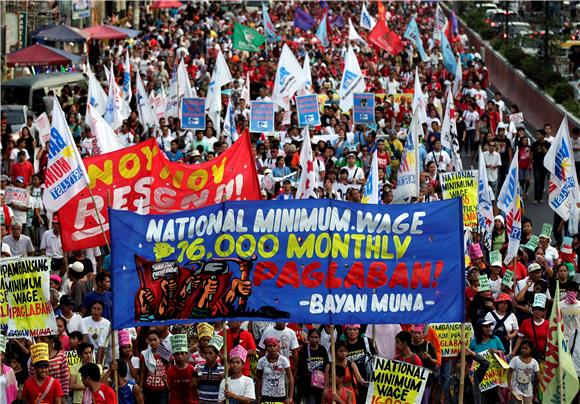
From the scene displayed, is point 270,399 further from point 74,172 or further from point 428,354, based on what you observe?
point 74,172

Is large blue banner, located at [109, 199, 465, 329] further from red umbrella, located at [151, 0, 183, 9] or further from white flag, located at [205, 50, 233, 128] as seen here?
red umbrella, located at [151, 0, 183, 9]

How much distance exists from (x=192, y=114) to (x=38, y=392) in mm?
14166

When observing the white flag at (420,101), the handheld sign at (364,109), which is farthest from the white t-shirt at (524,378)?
the handheld sign at (364,109)

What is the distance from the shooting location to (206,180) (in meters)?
17.9

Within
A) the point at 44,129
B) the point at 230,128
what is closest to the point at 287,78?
the point at 230,128

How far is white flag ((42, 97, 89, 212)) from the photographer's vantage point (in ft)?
56.3

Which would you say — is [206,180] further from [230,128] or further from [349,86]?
[349,86]

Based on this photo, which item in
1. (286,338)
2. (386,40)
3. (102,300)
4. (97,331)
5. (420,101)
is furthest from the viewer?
(386,40)

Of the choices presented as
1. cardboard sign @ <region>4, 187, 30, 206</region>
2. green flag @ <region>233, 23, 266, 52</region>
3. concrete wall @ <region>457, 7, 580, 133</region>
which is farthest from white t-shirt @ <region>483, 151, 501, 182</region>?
green flag @ <region>233, 23, 266, 52</region>

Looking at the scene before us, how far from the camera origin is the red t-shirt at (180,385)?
13727 mm

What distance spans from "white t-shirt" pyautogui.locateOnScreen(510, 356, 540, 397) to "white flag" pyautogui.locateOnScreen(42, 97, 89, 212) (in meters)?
5.00

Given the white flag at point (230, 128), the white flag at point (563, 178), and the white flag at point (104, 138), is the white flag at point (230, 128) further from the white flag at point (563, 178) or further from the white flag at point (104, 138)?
the white flag at point (563, 178)

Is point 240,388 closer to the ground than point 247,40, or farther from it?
closer to the ground

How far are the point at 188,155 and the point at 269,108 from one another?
234cm
